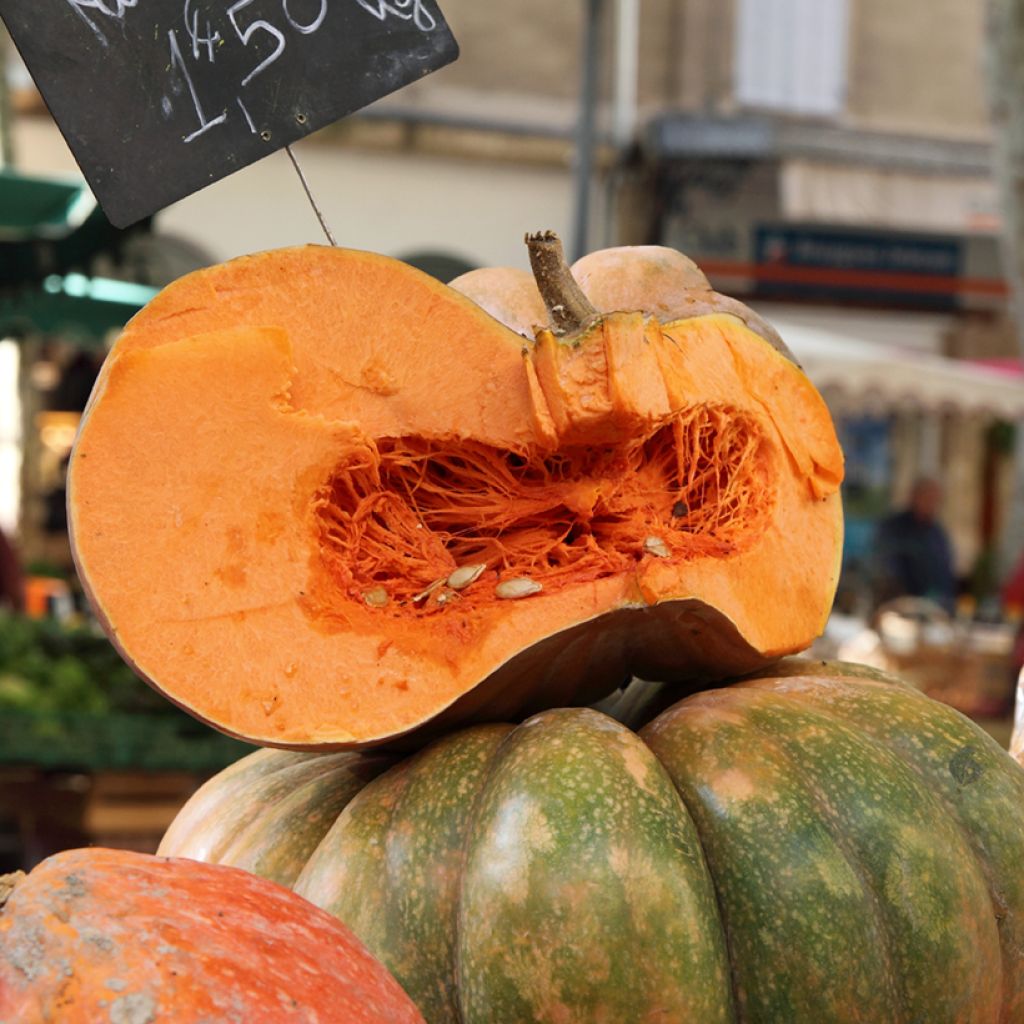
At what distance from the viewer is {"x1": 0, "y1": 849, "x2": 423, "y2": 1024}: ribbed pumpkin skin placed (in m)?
0.84

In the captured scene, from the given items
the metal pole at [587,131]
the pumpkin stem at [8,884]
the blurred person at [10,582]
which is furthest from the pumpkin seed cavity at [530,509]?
the metal pole at [587,131]

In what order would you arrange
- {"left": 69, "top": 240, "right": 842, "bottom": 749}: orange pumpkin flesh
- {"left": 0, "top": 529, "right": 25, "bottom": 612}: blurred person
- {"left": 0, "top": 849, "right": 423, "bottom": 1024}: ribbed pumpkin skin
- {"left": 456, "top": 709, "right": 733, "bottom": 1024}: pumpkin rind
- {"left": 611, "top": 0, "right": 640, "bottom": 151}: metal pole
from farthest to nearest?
1. {"left": 611, "top": 0, "right": 640, "bottom": 151}: metal pole
2. {"left": 0, "top": 529, "right": 25, "bottom": 612}: blurred person
3. {"left": 69, "top": 240, "right": 842, "bottom": 749}: orange pumpkin flesh
4. {"left": 456, "top": 709, "right": 733, "bottom": 1024}: pumpkin rind
5. {"left": 0, "top": 849, "right": 423, "bottom": 1024}: ribbed pumpkin skin

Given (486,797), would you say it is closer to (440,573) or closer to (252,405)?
(440,573)

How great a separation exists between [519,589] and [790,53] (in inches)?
497

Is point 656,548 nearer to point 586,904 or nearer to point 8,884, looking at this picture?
point 586,904

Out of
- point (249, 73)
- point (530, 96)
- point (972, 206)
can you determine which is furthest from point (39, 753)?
point (972, 206)

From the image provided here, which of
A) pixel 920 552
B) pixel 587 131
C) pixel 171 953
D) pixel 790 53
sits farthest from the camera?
pixel 790 53

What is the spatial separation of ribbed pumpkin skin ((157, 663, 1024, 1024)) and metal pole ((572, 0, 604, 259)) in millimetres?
6537

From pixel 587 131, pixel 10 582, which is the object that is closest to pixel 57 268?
pixel 10 582

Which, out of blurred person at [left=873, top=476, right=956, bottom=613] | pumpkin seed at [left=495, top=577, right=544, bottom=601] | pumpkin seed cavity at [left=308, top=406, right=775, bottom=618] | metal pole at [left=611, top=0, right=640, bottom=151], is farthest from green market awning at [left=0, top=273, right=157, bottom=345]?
metal pole at [left=611, top=0, right=640, bottom=151]

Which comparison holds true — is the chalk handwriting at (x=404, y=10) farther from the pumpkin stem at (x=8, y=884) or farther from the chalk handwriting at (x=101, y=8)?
the pumpkin stem at (x=8, y=884)

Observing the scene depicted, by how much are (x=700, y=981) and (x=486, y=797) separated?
0.82 feet

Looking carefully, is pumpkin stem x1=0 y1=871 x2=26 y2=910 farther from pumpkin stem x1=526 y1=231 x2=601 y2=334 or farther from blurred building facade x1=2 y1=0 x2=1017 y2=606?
blurred building facade x1=2 y1=0 x2=1017 y2=606

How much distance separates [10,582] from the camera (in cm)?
597
